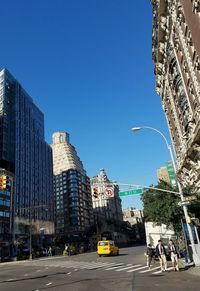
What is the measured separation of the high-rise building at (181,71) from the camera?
23594mm

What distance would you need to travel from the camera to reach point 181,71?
28.4m

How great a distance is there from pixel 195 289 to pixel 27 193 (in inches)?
4616

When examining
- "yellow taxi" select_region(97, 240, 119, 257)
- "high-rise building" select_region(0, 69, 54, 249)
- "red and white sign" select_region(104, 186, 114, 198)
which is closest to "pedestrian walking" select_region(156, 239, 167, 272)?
"red and white sign" select_region(104, 186, 114, 198)

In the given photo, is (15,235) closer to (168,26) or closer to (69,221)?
(69,221)

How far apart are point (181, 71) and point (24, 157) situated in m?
107

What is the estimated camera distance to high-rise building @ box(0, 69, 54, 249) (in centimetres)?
11543

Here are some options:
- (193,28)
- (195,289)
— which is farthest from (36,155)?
(195,289)

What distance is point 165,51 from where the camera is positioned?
32906 millimetres

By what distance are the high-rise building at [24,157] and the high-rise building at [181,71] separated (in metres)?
82.6

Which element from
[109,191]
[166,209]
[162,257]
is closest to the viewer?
[162,257]

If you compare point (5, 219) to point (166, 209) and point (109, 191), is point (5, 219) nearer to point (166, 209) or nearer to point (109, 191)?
point (109, 191)

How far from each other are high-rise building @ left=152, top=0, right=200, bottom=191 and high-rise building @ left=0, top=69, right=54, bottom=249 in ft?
271

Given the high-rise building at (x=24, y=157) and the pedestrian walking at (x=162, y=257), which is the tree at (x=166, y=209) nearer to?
the pedestrian walking at (x=162, y=257)

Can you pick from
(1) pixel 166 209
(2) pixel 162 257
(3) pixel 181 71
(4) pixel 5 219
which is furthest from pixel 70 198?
(2) pixel 162 257
